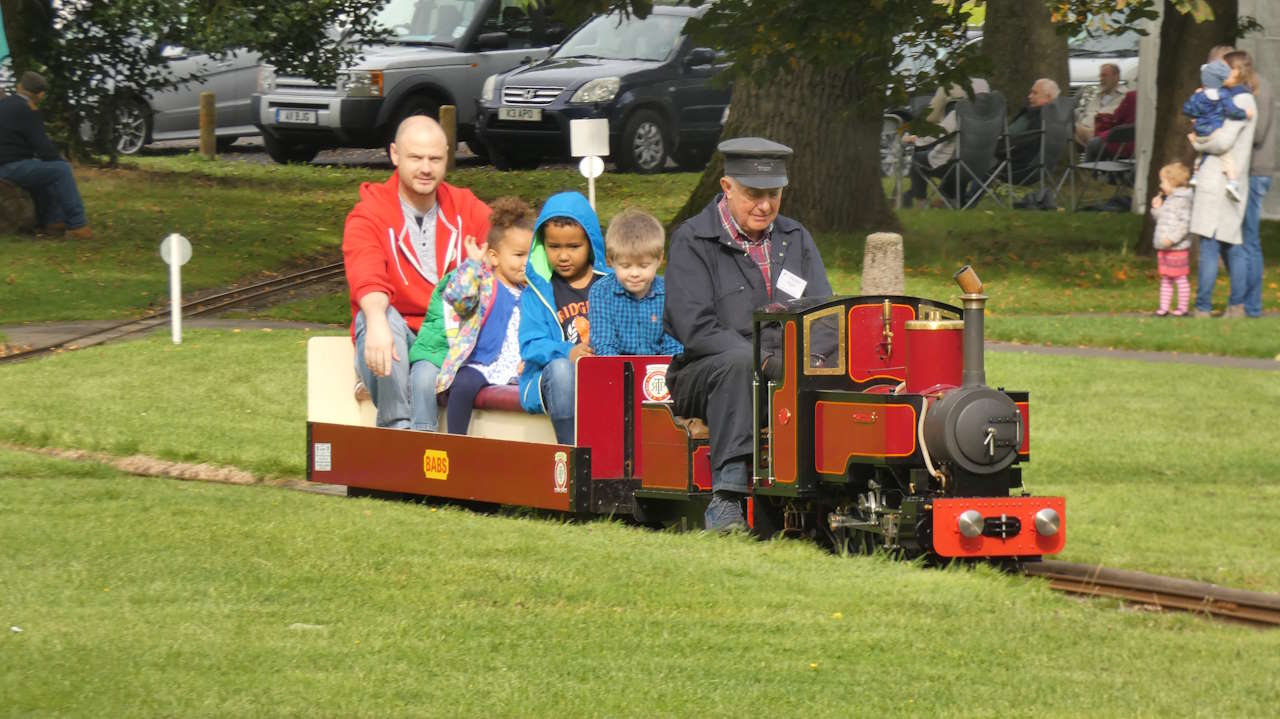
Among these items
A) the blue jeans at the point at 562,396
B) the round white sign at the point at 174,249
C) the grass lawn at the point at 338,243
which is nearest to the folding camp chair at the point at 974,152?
the grass lawn at the point at 338,243

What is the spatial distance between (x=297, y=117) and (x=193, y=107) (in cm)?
398

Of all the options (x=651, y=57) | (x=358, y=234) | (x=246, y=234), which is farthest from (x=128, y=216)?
(x=358, y=234)

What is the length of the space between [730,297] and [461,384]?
1.72 m

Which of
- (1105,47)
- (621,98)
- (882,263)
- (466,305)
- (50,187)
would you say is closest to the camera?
(466,305)

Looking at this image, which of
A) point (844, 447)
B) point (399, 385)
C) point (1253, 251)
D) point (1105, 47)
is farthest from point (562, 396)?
point (1105, 47)

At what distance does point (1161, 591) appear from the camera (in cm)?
803

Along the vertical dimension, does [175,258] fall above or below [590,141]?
below

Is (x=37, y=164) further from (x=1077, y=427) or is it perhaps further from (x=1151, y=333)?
(x=1077, y=427)

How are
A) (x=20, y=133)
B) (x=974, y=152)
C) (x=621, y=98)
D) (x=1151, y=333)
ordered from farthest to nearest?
(x=621, y=98) < (x=974, y=152) < (x=20, y=133) < (x=1151, y=333)

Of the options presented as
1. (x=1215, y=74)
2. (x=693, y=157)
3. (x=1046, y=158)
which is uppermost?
(x=1215, y=74)

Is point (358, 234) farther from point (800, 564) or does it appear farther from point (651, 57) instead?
point (651, 57)

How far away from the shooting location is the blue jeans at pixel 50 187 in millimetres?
20609

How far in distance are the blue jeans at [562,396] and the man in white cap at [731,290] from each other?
0.59 meters

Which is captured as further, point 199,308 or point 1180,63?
point 1180,63
